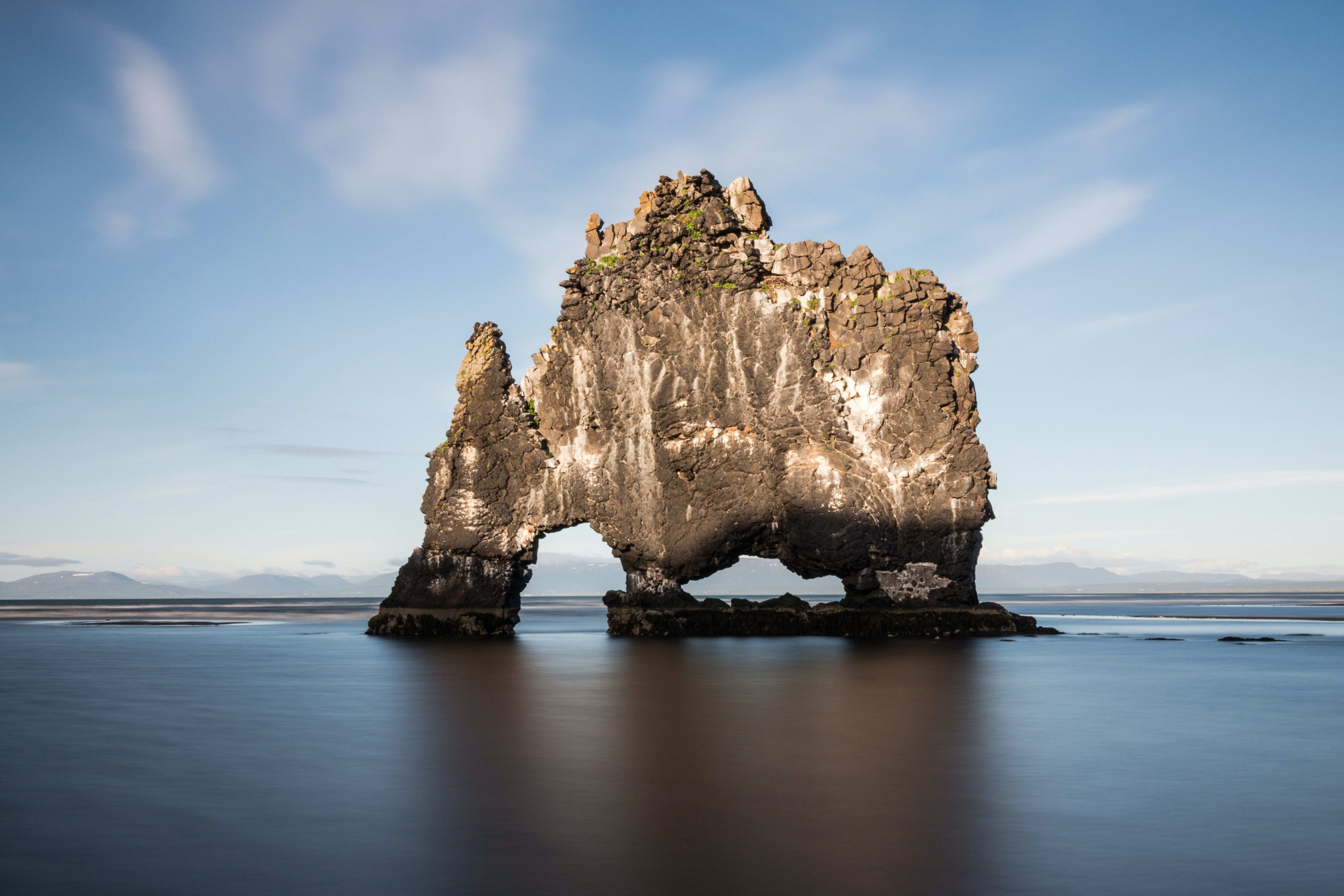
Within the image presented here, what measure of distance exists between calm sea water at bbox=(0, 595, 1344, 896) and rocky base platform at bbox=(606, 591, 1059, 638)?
8.63 m

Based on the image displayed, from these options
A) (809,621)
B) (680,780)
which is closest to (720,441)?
(809,621)

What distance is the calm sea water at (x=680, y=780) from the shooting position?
7047 mm

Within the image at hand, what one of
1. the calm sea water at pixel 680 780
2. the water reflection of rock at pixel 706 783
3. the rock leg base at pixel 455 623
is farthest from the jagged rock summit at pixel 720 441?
the water reflection of rock at pixel 706 783

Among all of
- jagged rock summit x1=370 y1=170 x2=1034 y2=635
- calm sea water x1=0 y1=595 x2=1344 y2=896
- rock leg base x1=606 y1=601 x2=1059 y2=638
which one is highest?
jagged rock summit x1=370 y1=170 x2=1034 y2=635

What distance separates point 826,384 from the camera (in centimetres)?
3262

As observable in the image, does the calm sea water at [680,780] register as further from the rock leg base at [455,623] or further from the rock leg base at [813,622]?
the rock leg base at [455,623]

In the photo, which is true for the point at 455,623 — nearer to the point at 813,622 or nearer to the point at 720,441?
the point at 720,441

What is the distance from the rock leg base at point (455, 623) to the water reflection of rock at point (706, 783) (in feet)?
48.3

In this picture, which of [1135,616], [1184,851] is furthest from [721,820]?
[1135,616]

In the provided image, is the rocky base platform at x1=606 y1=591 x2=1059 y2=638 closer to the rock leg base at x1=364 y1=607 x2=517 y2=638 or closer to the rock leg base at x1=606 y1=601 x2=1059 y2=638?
the rock leg base at x1=606 y1=601 x2=1059 y2=638

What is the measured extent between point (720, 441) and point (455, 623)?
11238 mm

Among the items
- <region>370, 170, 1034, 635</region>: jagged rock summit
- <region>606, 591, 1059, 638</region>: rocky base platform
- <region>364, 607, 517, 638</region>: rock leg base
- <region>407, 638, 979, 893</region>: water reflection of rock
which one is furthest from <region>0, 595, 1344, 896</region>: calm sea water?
<region>364, 607, 517, 638</region>: rock leg base

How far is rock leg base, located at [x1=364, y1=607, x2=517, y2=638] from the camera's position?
1377 inches

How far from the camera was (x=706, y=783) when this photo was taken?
386 inches
